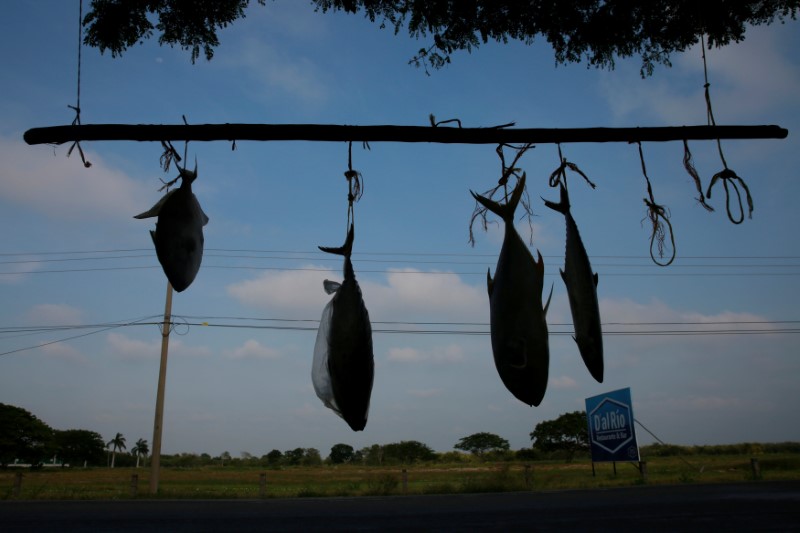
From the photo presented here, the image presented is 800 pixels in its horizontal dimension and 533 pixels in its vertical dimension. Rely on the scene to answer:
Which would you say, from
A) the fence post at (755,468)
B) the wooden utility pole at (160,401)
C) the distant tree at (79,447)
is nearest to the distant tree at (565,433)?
the fence post at (755,468)

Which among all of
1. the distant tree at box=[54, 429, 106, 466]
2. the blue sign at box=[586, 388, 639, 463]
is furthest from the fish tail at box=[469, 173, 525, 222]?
the distant tree at box=[54, 429, 106, 466]

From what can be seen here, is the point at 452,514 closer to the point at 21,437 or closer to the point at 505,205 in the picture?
the point at 505,205

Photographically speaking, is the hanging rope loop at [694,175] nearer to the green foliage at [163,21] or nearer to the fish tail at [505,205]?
the fish tail at [505,205]

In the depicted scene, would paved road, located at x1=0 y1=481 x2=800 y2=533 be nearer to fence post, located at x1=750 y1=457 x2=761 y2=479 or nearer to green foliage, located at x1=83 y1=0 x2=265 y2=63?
fence post, located at x1=750 y1=457 x2=761 y2=479

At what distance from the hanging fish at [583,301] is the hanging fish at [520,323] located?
13 centimetres

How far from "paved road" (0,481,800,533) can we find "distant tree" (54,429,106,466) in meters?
96.7

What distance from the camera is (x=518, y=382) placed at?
1655 mm

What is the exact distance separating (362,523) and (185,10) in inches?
628

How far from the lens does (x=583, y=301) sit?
6.12 ft

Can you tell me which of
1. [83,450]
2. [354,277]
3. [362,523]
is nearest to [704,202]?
[354,277]

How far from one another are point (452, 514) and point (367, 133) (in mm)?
19592

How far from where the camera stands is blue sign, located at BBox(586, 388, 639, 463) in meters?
27.6

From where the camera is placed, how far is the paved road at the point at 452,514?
600 inches

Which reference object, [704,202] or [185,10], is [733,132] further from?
[185,10]
